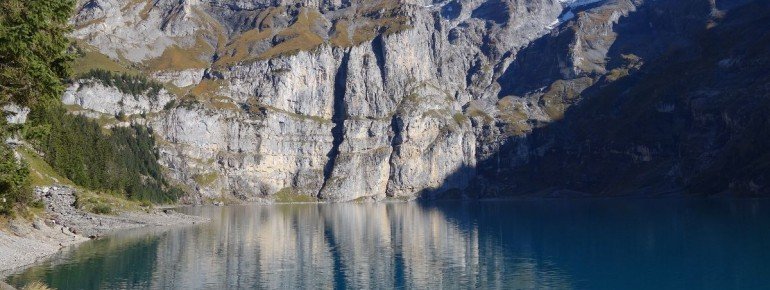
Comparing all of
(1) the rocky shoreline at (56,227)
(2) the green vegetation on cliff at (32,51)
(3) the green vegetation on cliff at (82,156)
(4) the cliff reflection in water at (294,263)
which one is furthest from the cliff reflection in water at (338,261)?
(3) the green vegetation on cliff at (82,156)

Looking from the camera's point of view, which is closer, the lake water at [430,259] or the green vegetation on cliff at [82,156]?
the lake water at [430,259]

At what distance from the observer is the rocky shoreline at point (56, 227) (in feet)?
209

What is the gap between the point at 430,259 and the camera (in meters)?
77.8

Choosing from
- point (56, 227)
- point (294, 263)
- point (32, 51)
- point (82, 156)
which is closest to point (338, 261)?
point (294, 263)

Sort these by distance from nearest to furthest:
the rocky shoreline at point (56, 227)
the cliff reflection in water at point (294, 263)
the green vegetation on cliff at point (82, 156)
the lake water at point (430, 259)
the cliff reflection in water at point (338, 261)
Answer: the lake water at point (430, 259) < the cliff reflection in water at point (294, 263) < the cliff reflection in water at point (338, 261) < the rocky shoreline at point (56, 227) < the green vegetation on cliff at point (82, 156)

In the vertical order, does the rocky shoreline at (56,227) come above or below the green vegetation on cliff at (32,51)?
below

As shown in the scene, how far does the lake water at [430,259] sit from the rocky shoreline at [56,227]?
220 centimetres

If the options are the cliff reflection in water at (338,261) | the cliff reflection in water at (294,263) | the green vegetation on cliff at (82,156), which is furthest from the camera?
the green vegetation on cliff at (82,156)

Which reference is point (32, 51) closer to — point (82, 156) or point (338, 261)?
point (338, 261)

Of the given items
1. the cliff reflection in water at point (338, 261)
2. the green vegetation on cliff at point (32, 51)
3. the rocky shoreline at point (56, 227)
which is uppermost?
the green vegetation on cliff at point (32, 51)

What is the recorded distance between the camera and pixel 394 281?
62.2 metres

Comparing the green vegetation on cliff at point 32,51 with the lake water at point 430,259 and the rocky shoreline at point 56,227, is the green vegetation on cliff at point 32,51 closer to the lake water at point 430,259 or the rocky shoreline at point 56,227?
the lake water at point 430,259

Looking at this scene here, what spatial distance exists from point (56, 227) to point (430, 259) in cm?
4754

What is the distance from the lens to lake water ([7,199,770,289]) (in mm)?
60094
